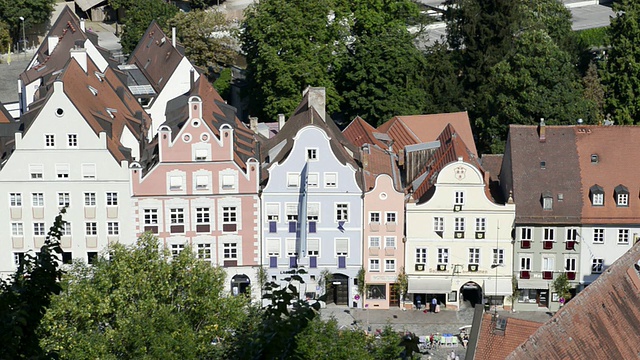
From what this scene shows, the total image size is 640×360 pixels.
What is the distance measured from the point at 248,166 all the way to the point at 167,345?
18945mm

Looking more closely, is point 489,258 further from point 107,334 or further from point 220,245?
point 107,334

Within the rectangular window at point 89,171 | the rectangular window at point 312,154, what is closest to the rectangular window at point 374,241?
the rectangular window at point 312,154

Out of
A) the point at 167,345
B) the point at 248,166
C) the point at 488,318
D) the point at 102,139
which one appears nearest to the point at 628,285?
the point at 488,318

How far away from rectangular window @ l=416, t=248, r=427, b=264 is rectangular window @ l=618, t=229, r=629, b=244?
10.4 m

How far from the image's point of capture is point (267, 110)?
9206 cm

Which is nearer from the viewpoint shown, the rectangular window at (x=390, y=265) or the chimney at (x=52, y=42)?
the rectangular window at (x=390, y=265)

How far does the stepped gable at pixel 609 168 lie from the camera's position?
7369 cm

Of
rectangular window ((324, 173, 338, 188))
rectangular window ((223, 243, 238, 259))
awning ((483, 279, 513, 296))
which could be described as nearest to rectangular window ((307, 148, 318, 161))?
rectangular window ((324, 173, 338, 188))

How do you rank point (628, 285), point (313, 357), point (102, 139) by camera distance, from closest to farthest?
point (628, 285) → point (313, 357) → point (102, 139)

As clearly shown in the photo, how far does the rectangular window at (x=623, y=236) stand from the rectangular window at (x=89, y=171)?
2814 cm

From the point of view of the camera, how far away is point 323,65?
305ft

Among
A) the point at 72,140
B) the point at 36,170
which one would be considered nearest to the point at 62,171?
the point at 36,170

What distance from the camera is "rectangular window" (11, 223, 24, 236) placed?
2890 inches

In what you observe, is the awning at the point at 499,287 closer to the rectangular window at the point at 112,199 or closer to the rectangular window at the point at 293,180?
the rectangular window at the point at 293,180
